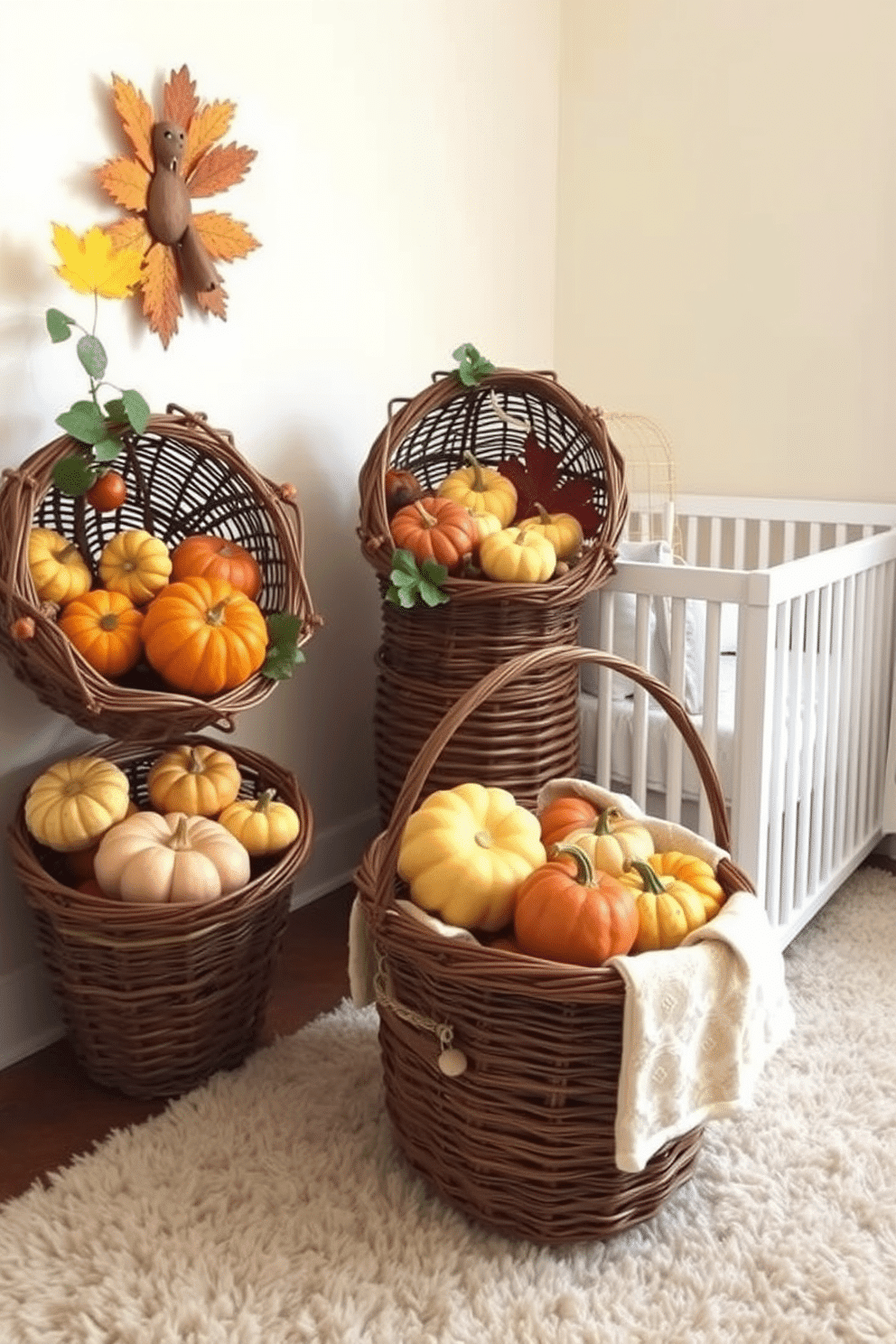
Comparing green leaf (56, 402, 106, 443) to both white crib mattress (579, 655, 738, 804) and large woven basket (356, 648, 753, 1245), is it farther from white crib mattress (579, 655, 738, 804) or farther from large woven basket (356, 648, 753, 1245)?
white crib mattress (579, 655, 738, 804)

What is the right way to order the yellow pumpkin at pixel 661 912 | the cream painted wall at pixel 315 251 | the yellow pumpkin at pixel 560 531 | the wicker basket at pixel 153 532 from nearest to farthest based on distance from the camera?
the yellow pumpkin at pixel 661 912 < the wicker basket at pixel 153 532 < the cream painted wall at pixel 315 251 < the yellow pumpkin at pixel 560 531

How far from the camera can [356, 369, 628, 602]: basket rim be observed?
77.3 inches

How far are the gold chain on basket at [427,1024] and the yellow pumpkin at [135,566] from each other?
59 cm

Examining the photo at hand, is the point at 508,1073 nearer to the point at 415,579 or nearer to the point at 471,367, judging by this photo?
the point at 415,579

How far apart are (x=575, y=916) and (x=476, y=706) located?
0.92 ft

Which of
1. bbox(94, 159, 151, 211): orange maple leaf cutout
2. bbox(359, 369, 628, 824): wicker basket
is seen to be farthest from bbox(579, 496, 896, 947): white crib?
bbox(94, 159, 151, 211): orange maple leaf cutout

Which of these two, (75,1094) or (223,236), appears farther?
(223,236)

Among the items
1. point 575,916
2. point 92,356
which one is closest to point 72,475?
point 92,356

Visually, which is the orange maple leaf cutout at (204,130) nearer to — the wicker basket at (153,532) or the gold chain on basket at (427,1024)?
the wicker basket at (153,532)

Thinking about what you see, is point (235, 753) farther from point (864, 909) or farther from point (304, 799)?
point (864, 909)

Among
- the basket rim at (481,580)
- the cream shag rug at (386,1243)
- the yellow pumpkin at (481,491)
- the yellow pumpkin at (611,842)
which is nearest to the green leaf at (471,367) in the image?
the basket rim at (481,580)

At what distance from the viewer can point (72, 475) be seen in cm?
162

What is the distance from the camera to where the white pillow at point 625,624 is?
85.9 inches

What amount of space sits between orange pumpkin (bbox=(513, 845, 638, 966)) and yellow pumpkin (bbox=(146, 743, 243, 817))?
564mm
